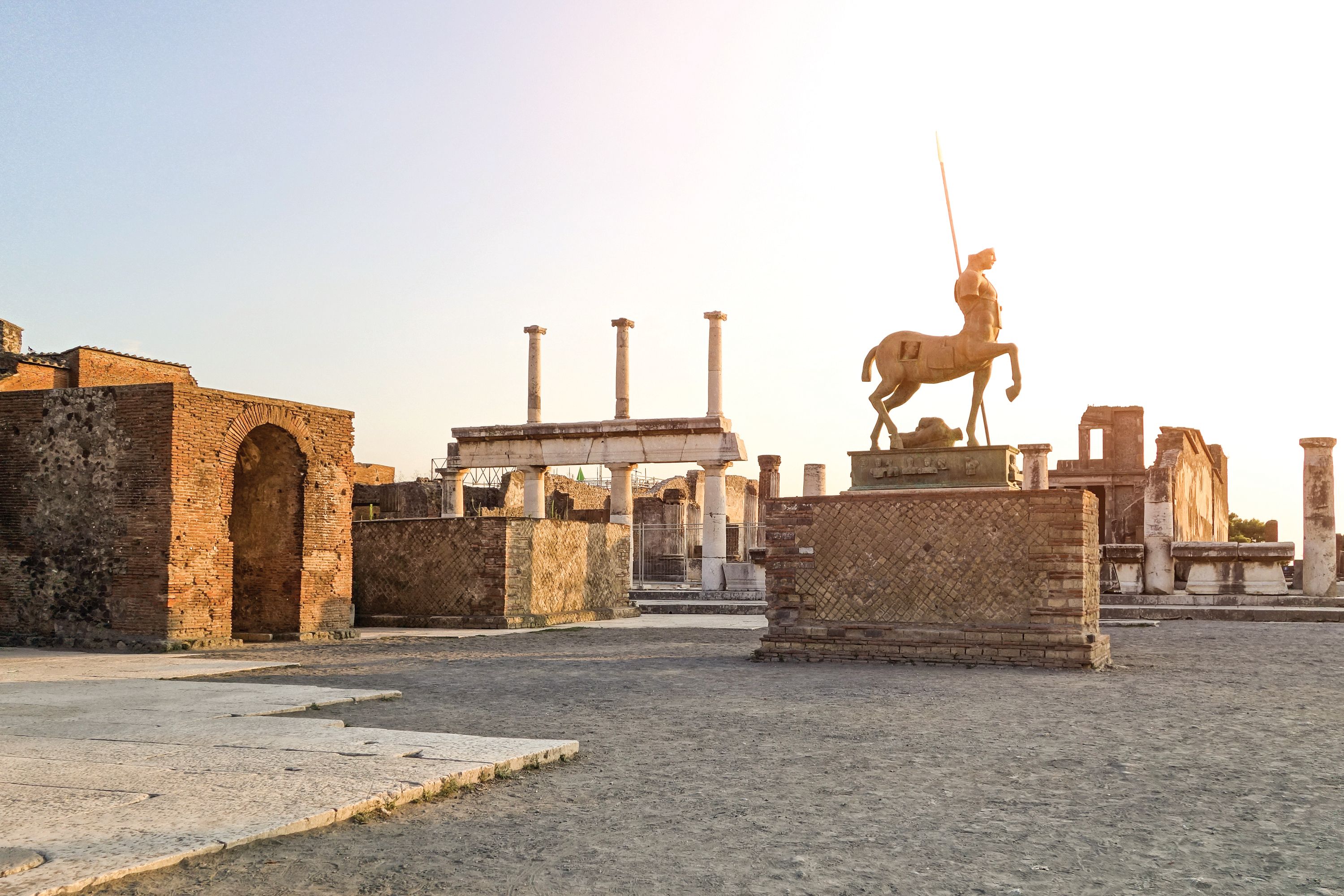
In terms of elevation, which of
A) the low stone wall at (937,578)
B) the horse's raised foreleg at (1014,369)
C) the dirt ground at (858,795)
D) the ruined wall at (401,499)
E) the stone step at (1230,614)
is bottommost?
the stone step at (1230,614)

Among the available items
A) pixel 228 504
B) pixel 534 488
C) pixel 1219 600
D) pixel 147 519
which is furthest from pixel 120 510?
pixel 1219 600

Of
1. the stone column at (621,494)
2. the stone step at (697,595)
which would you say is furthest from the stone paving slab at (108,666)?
the stone column at (621,494)

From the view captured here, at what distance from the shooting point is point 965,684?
8141mm

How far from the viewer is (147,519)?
11875mm

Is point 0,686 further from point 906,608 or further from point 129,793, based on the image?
point 906,608

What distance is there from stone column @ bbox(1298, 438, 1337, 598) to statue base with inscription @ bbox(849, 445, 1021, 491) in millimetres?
12024

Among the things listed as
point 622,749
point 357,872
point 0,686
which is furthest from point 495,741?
point 0,686

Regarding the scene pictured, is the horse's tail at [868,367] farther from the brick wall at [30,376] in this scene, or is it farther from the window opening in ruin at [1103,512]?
the window opening in ruin at [1103,512]

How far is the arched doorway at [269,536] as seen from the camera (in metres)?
13.5

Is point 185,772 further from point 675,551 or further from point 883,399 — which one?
point 675,551

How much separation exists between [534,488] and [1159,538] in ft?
45.2

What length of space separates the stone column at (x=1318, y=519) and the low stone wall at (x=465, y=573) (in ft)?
42.8

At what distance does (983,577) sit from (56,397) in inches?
401

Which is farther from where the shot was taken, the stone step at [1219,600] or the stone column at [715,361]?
the stone column at [715,361]
